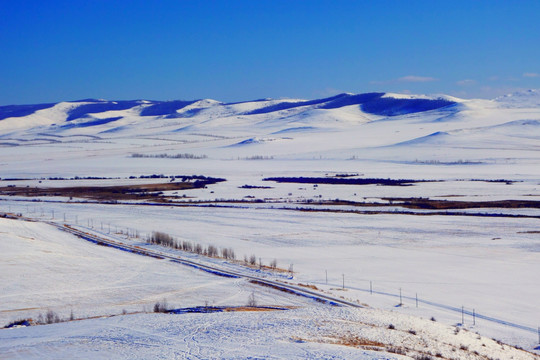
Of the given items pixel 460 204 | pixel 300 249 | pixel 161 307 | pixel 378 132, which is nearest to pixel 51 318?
pixel 161 307

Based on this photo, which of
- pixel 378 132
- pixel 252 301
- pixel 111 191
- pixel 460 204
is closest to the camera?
pixel 252 301

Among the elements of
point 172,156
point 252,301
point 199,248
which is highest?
point 172,156

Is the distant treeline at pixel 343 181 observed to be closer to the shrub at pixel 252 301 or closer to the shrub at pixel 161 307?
the shrub at pixel 252 301

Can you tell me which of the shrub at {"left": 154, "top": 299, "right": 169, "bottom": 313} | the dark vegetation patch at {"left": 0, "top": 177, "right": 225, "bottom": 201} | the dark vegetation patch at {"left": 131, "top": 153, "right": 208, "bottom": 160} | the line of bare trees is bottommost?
the shrub at {"left": 154, "top": 299, "right": 169, "bottom": 313}

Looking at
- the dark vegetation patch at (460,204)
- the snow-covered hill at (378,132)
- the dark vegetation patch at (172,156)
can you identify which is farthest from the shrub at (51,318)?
the dark vegetation patch at (172,156)

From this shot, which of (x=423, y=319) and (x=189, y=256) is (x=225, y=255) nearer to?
(x=189, y=256)

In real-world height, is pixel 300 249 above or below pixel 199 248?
below

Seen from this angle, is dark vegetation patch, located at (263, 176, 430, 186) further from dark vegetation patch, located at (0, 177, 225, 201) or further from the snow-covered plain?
dark vegetation patch, located at (0, 177, 225, 201)

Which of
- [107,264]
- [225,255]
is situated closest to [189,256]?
[225,255]

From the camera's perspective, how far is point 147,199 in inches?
1927

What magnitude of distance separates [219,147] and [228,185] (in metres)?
58.9

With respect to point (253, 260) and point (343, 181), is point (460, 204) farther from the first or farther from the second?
point (253, 260)

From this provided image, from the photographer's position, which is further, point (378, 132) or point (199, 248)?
point (378, 132)

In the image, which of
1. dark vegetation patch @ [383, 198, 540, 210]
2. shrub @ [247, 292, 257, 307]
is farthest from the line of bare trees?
dark vegetation patch @ [383, 198, 540, 210]
